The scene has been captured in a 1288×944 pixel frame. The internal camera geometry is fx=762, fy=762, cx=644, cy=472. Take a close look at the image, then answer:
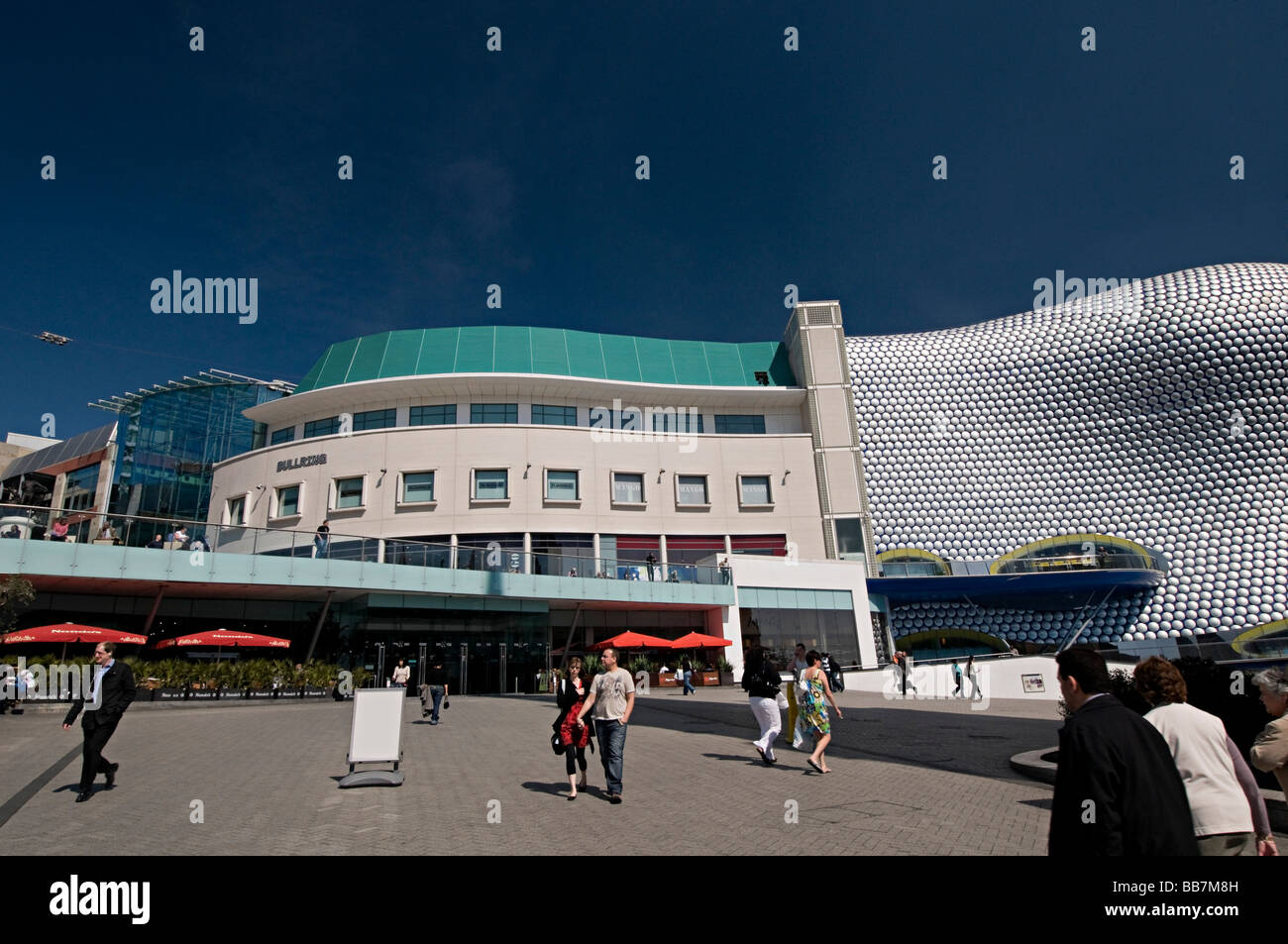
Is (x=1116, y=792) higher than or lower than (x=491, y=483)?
lower

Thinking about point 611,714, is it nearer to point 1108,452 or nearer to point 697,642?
point 697,642

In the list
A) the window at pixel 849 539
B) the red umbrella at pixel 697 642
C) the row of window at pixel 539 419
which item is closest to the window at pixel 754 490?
the row of window at pixel 539 419

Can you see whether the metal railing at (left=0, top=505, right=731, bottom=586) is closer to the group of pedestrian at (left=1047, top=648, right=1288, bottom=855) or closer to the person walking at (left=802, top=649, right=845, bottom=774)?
the person walking at (left=802, top=649, right=845, bottom=774)

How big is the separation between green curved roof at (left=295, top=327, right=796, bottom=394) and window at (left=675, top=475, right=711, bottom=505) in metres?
6.07

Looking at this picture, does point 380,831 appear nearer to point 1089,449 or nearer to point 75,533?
point 75,533

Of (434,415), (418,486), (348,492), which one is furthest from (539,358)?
(348,492)

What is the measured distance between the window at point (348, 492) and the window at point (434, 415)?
175 inches

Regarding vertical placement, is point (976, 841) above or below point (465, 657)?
below

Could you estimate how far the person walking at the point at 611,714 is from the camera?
789cm

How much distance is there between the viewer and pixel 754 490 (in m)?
42.7

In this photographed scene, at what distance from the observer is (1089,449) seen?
149 ft

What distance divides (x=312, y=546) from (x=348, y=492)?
14.7m
